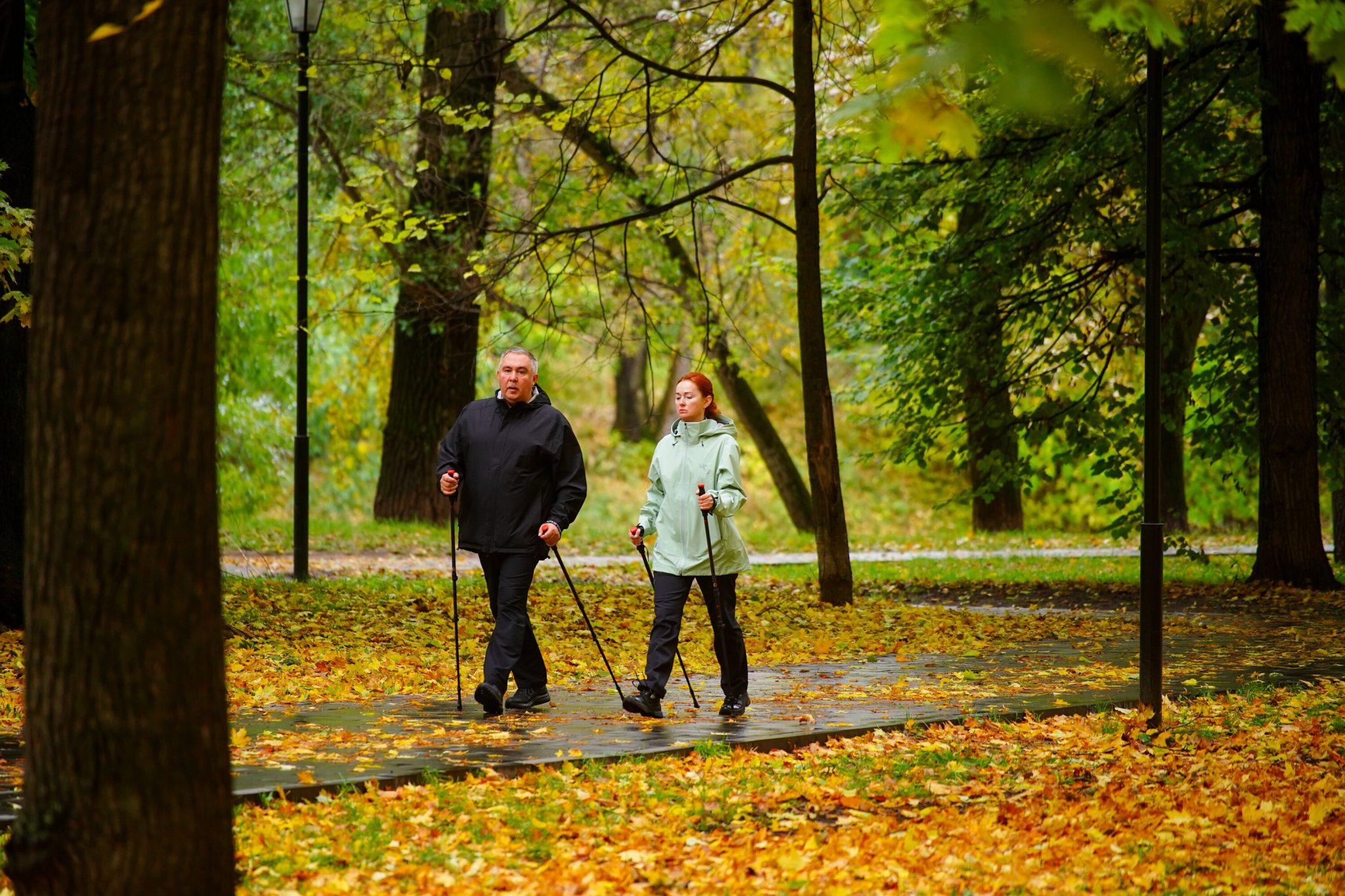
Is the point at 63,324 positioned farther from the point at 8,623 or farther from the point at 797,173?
the point at 797,173

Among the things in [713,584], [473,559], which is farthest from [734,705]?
[473,559]

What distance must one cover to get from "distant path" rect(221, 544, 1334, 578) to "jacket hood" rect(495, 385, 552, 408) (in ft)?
18.5

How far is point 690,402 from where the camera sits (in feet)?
25.2

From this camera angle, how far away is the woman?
7664 mm

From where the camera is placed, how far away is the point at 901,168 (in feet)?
51.3

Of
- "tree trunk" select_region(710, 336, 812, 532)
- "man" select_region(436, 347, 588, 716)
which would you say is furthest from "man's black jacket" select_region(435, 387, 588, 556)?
"tree trunk" select_region(710, 336, 812, 532)

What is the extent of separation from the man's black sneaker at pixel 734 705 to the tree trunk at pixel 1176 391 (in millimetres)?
4711

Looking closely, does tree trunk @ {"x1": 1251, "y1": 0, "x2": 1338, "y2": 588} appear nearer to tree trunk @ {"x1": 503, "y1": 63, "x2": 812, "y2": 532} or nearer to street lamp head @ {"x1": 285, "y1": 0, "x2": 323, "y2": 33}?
tree trunk @ {"x1": 503, "y1": 63, "x2": 812, "y2": 532}

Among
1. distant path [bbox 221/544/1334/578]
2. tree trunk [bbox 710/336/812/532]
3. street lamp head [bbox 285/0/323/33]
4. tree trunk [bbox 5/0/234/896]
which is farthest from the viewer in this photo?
tree trunk [bbox 710/336/812/532]

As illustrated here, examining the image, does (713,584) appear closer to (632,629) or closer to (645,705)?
(645,705)

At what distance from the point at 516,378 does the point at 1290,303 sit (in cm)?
941

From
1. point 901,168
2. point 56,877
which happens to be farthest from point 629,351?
point 56,877

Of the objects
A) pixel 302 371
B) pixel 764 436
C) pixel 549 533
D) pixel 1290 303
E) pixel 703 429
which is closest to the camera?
pixel 549 533

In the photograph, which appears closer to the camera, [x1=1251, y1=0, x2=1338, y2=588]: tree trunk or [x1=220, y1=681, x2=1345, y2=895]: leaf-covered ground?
[x1=220, y1=681, x2=1345, y2=895]: leaf-covered ground
